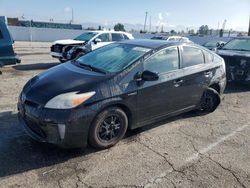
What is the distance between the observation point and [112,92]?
152 inches

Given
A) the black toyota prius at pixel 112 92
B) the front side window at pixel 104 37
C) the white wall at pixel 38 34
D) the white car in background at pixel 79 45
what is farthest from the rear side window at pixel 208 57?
the white wall at pixel 38 34

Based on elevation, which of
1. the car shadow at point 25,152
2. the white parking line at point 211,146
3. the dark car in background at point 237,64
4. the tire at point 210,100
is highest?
the dark car in background at point 237,64

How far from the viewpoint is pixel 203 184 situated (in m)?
3.32

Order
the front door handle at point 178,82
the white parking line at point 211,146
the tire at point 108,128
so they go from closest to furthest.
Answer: the tire at point 108,128 < the white parking line at point 211,146 < the front door handle at point 178,82

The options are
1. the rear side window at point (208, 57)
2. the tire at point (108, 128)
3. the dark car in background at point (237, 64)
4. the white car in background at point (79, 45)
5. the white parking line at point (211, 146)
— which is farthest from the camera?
the white car in background at point (79, 45)

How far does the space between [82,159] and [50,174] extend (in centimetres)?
53

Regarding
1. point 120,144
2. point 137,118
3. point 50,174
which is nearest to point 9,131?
point 50,174

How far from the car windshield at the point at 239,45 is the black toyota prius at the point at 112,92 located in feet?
15.0

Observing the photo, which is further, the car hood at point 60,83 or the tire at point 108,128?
the tire at point 108,128

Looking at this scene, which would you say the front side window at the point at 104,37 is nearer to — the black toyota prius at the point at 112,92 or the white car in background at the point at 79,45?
the white car in background at the point at 79,45

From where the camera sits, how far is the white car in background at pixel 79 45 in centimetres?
1143

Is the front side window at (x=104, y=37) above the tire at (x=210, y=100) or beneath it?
above

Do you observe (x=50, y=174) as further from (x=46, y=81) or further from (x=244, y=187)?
(x=244, y=187)

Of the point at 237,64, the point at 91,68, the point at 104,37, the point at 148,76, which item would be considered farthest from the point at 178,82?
the point at 104,37
